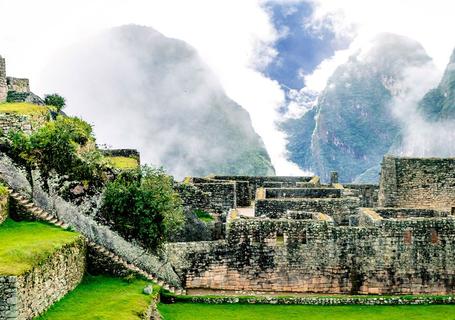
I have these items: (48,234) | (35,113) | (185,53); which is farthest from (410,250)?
(185,53)

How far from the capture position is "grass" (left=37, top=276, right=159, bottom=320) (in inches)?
658

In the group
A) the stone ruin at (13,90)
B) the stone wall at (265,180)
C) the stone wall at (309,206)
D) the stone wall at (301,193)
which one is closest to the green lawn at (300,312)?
the stone wall at (309,206)

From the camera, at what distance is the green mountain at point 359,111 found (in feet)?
424

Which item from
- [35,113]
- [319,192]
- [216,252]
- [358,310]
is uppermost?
[35,113]

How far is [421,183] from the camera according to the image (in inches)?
1347

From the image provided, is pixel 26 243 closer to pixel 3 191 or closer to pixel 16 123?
pixel 3 191

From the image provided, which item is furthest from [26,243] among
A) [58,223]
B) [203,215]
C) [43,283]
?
[203,215]

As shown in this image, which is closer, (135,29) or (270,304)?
(270,304)

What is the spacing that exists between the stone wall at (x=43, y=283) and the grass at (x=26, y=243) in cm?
20

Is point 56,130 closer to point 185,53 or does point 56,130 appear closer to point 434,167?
point 434,167

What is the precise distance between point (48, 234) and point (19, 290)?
15.9ft

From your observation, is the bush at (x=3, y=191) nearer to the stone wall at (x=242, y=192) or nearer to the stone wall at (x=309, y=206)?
the stone wall at (x=309, y=206)

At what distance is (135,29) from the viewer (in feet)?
555

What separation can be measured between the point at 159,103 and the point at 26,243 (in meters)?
135
